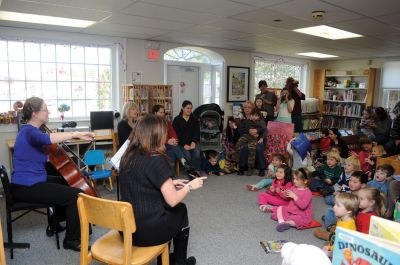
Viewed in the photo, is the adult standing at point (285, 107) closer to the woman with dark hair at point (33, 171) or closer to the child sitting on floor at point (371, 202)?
the child sitting on floor at point (371, 202)

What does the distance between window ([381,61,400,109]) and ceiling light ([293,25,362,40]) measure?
3391mm

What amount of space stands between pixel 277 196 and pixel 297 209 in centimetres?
51

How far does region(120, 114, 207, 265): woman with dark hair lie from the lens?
1.87 meters

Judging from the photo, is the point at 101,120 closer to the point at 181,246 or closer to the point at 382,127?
the point at 181,246

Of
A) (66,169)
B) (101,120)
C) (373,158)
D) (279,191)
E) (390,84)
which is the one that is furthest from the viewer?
(390,84)

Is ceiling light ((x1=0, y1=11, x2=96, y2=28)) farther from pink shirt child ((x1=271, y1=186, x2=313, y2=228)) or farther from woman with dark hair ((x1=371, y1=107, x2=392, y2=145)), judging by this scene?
woman with dark hair ((x1=371, y1=107, x2=392, y2=145))

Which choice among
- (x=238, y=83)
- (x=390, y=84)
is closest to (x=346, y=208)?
(x=238, y=83)

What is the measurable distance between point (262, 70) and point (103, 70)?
13.6 feet

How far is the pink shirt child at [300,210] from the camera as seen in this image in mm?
3383

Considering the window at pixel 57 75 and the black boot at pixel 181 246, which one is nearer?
the black boot at pixel 181 246

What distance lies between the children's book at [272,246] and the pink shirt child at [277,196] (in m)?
0.89

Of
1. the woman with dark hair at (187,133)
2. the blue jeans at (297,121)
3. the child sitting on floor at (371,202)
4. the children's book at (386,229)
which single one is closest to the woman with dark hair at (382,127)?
the blue jeans at (297,121)

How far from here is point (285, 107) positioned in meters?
6.05

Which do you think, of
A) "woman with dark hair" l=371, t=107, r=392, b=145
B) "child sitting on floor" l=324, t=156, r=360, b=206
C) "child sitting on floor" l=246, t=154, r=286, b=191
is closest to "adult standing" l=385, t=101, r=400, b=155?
"woman with dark hair" l=371, t=107, r=392, b=145
